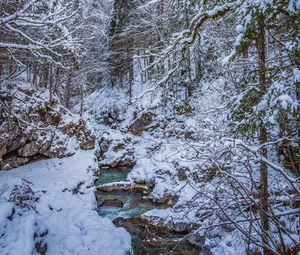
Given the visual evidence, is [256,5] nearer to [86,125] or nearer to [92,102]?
[86,125]

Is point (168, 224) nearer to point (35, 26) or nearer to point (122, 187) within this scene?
point (122, 187)

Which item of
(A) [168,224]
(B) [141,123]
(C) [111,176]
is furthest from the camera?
(B) [141,123]

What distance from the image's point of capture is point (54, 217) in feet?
27.1

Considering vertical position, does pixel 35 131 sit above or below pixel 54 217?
above

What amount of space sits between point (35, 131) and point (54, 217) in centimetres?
815

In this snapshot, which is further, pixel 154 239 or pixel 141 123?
pixel 141 123

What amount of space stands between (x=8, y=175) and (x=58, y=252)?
835 cm

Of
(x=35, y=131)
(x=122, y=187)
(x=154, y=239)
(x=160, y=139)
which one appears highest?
(x=35, y=131)

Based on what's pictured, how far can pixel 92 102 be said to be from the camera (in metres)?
28.2

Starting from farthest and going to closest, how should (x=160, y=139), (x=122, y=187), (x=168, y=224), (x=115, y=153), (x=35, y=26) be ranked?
1. (x=115, y=153)
2. (x=122, y=187)
3. (x=160, y=139)
4. (x=168, y=224)
5. (x=35, y=26)

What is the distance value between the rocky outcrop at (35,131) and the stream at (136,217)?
309 centimetres

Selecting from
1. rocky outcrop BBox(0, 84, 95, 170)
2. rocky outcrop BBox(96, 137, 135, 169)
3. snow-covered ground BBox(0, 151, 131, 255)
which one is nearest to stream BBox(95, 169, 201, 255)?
rocky outcrop BBox(96, 137, 135, 169)

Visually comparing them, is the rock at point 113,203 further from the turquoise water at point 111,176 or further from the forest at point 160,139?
the turquoise water at point 111,176

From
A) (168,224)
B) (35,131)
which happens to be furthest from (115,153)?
(168,224)
